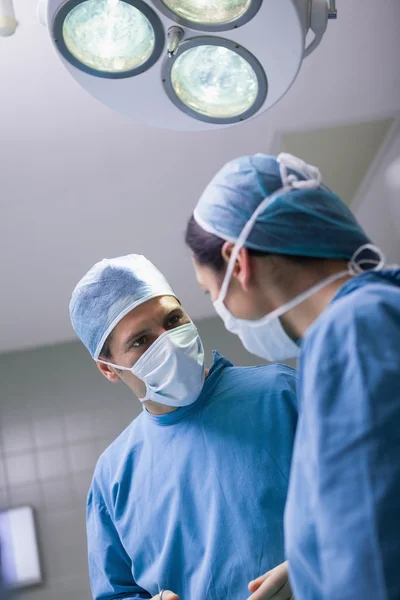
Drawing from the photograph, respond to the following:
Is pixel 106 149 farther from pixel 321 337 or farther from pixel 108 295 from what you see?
pixel 321 337

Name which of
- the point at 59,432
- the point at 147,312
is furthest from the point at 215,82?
the point at 59,432

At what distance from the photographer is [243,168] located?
3.79ft

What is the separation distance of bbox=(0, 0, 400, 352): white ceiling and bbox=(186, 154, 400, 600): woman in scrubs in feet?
3.88

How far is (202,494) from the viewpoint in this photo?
63.1 inches

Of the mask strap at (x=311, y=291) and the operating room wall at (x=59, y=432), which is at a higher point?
the mask strap at (x=311, y=291)

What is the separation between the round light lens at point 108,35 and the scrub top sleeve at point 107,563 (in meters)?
1.17

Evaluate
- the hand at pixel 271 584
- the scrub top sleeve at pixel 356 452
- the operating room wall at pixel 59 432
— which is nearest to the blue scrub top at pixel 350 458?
the scrub top sleeve at pixel 356 452

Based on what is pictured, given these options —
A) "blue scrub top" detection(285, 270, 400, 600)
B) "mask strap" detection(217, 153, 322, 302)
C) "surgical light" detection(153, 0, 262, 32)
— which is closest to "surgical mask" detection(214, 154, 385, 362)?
"mask strap" detection(217, 153, 322, 302)

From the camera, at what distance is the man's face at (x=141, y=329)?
5.80 ft

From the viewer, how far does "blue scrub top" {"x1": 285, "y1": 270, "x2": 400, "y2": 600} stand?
0.84m

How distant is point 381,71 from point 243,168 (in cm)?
162

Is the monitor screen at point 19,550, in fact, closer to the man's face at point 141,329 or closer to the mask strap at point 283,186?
the man's face at point 141,329

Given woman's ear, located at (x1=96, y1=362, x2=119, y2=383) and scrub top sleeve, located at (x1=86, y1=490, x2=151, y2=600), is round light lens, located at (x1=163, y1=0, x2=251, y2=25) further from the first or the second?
scrub top sleeve, located at (x1=86, y1=490, x2=151, y2=600)

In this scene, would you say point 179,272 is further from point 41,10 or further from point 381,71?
point 41,10
